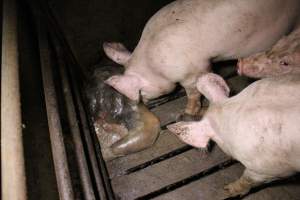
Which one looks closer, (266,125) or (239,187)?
(266,125)

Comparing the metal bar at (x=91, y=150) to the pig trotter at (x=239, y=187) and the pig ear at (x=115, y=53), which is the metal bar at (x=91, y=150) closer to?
the pig ear at (x=115, y=53)

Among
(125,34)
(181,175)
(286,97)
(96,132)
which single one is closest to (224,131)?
(286,97)

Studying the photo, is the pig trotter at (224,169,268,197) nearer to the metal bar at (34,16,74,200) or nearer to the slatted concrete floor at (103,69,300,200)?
the slatted concrete floor at (103,69,300,200)

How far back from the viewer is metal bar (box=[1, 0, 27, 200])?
3.62 feet

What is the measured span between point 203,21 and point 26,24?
1107mm

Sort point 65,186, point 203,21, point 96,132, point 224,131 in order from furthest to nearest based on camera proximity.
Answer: point 96,132 → point 203,21 → point 224,131 → point 65,186

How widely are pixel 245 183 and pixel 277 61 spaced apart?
28.1 inches

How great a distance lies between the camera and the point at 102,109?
2.70 m

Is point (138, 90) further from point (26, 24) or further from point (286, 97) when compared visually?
point (286, 97)

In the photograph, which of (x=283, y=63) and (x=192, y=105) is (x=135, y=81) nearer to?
(x=192, y=105)

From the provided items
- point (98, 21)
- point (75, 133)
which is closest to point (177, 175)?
point (75, 133)

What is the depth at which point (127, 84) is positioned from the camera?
2.35 meters

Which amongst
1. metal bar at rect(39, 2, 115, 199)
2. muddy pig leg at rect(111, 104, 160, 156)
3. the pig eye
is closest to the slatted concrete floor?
muddy pig leg at rect(111, 104, 160, 156)

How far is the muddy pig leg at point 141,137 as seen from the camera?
2482 millimetres
